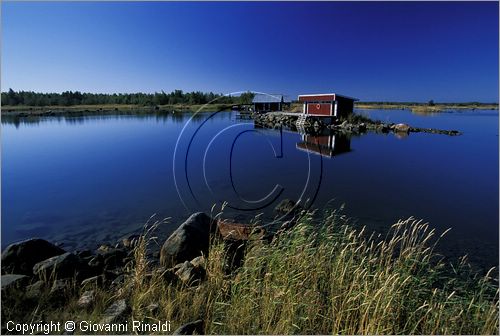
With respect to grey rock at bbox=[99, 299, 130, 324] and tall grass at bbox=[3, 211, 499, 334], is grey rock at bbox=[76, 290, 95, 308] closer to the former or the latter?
tall grass at bbox=[3, 211, 499, 334]

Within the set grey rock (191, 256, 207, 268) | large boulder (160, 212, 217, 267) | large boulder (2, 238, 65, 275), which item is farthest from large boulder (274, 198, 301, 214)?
large boulder (2, 238, 65, 275)

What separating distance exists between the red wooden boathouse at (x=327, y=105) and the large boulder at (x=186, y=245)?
41.9m

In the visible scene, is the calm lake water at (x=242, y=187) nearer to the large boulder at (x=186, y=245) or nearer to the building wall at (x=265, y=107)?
the large boulder at (x=186, y=245)

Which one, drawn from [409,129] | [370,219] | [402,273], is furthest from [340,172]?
[409,129]

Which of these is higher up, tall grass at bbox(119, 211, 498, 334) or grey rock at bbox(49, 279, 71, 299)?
tall grass at bbox(119, 211, 498, 334)

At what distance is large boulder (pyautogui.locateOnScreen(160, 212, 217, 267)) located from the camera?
787 cm

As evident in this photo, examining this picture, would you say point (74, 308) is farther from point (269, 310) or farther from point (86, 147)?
point (86, 147)

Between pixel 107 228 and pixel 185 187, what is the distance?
19.5 feet

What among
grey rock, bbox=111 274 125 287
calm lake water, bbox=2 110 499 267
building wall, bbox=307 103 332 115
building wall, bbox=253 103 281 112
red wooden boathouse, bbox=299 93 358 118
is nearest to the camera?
grey rock, bbox=111 274 125 287

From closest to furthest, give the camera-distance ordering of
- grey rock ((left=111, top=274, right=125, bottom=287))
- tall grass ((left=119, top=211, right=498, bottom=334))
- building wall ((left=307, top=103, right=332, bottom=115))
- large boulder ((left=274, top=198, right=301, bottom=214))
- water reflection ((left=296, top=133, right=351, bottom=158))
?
tall grass ((left=119, top=211, right=498, bottom=334)) → grey rock ((left=111, top=274, right=125, bottom=287)) → large boulder ((left=274, top=198, right=301, bottom=214)) → water reflection ((left=296, top=133, right=351, bottom=158)) → building wall ((left=307, top=103, right=332, bottom=115))

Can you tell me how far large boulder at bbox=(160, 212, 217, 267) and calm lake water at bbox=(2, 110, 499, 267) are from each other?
96.7 inches

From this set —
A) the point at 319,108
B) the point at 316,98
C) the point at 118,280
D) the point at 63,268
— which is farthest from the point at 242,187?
the point at 316,98

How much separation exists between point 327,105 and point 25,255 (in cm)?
4544

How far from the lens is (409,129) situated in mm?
45562
